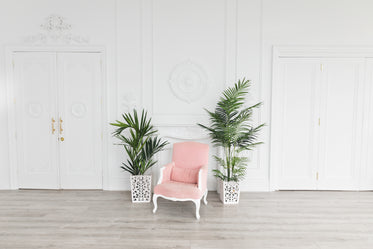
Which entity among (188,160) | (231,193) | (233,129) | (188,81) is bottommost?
(231,193)

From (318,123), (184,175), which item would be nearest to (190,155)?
(184,175)

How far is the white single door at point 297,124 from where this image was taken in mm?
4367

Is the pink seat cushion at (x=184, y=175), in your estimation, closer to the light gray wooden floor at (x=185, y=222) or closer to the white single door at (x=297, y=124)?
the light gray wooden floor at (x=185, y=222)

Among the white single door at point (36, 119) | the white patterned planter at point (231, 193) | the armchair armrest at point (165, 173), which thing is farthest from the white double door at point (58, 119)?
the white patterned planter at point (231, 193)

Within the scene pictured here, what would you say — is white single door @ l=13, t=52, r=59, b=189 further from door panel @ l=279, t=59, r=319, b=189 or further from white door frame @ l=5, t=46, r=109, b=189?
door panel @ l=279, t=59, r=319, b=189

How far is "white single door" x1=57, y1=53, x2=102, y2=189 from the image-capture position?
4.38 meters

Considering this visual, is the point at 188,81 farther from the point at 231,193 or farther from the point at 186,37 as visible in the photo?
the point at 231,193

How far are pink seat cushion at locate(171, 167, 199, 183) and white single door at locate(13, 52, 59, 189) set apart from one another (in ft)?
6.77

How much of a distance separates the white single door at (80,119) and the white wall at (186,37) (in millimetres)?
279

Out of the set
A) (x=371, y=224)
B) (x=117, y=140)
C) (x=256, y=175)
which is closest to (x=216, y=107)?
(x=256, y=175)

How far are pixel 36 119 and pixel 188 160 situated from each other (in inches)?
103

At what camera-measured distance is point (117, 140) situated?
14.6 feet

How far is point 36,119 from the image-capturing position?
4.47 metres

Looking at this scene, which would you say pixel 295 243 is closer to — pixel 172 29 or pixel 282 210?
pixel 282 210
